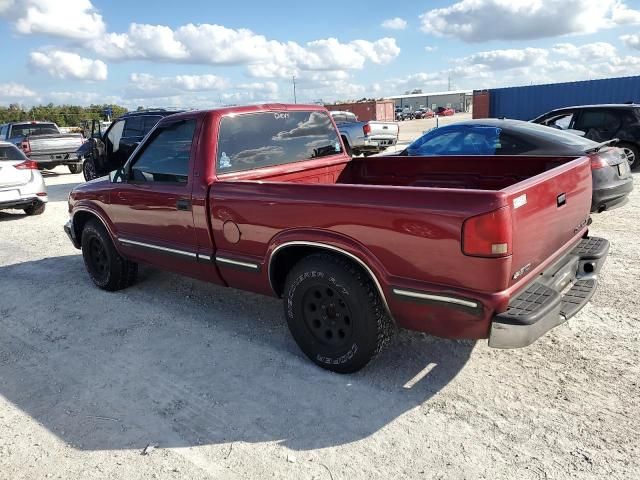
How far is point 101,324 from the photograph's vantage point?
4457 mm

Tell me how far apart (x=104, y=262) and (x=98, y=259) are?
0.16 meters

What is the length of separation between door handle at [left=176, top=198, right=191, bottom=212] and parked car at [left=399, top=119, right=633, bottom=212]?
4170 mm

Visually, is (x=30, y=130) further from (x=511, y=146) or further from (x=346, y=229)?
(x=346, y=229)

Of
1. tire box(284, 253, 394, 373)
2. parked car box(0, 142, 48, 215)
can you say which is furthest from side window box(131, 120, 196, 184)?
parked car box(0, 142, 48, 215)

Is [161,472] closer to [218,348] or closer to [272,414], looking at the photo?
[272,414]

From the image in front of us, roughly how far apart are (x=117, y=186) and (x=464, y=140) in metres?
4.57

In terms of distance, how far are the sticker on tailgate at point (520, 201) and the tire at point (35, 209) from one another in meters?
9.57

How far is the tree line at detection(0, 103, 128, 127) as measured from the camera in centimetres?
5334

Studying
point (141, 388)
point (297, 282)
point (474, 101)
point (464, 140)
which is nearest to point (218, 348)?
point (141, 388)

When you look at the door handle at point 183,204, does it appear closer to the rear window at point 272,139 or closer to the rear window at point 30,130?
the rear window at point 272,139

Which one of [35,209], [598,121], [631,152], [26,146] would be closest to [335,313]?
[35,209]

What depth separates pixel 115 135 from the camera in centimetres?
1053

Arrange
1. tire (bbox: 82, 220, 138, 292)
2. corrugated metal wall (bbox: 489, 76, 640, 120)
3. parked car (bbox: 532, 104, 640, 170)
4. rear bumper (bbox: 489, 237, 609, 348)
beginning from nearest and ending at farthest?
rear bumper (bbox: 489, 237, 609, 348) < tire (bbox: 82, 220, 138, 292) < parked car (bbox: 532, 104, 640, 170) < corrugated metal wall (bbox: 489, 76, 640, 120)

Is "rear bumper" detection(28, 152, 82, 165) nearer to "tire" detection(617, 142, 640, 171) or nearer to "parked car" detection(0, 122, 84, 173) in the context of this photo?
"parked car" detection(0, 122, 84, 173)
